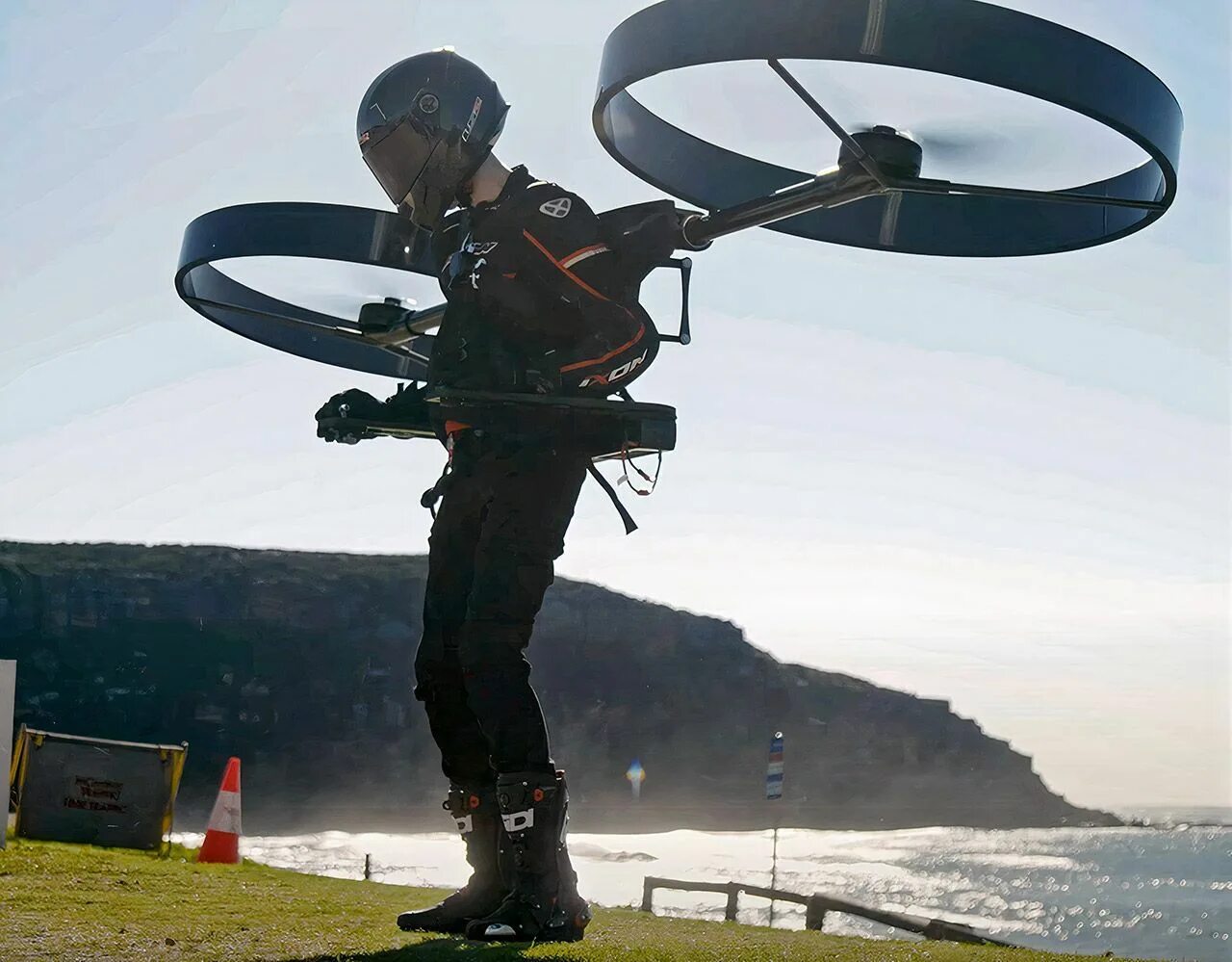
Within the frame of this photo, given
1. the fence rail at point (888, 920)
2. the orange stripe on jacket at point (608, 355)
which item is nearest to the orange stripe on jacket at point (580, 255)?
the orange stripe on jacket at point (608, 355)

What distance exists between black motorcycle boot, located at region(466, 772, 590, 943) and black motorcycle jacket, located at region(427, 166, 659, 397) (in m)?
1.72

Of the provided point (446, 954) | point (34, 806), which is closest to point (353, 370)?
point (446, 954)

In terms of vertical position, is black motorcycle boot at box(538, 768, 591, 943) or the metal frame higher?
the metal frame

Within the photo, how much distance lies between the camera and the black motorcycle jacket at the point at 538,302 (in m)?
6.02

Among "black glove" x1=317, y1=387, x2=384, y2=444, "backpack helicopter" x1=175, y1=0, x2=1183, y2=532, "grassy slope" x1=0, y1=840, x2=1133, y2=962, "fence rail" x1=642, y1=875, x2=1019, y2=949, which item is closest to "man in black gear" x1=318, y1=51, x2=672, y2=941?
"backpack helicopter" x1=175, y1=0, x2=1183, y2=532

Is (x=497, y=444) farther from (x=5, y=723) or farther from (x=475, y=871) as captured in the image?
(x=5, y=723)

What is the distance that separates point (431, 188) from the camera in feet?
20.8

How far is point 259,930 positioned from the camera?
6.25 m

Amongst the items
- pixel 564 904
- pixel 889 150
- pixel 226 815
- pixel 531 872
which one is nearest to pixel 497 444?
pixel 531 872

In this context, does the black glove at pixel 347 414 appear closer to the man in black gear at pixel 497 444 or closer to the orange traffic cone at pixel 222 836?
the man in black gear at pixel 497 444

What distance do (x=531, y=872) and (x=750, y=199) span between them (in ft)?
10.9

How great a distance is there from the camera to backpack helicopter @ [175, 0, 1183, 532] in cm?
498

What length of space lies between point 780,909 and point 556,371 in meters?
114

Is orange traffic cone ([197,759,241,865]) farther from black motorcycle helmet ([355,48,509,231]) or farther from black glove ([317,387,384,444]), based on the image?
black motorcycle helmet ([355,48,509,231])
